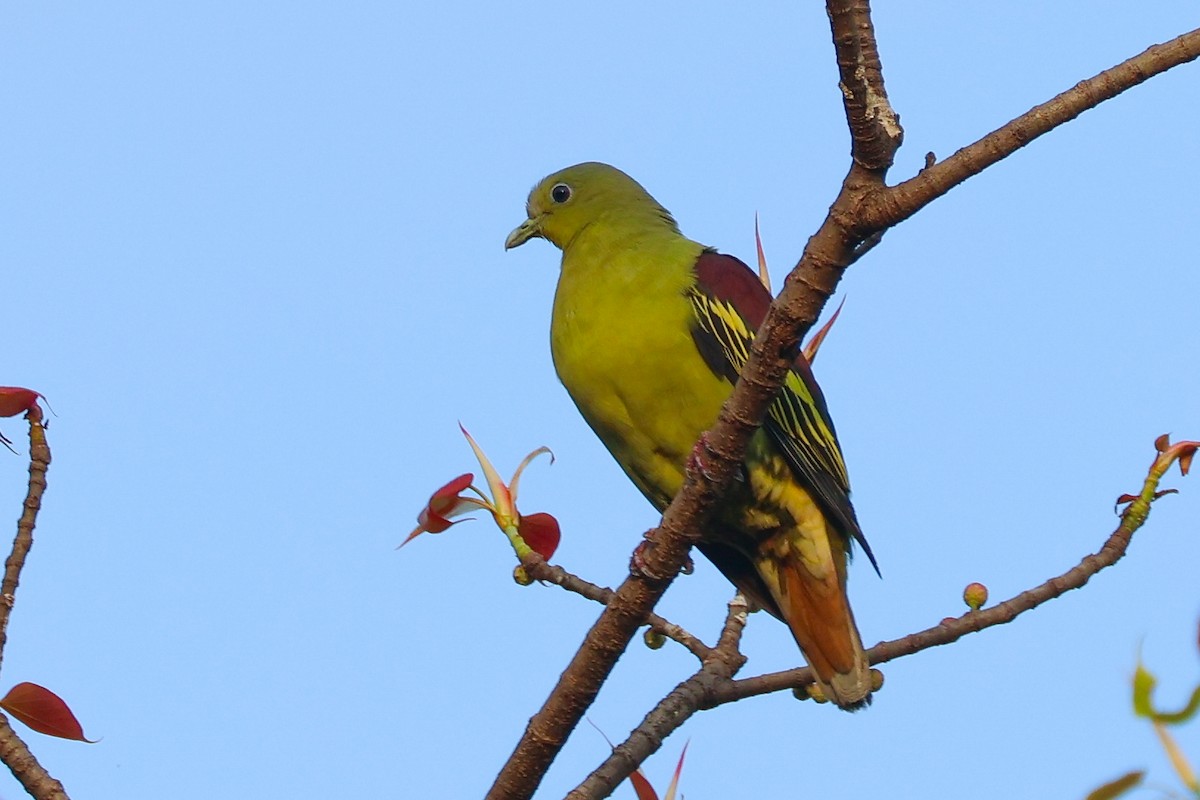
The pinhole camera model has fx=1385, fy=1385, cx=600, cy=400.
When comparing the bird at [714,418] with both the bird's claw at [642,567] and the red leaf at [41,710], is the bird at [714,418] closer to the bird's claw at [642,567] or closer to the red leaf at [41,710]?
the bird's claw at [642,567]

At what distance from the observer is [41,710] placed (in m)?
2.48

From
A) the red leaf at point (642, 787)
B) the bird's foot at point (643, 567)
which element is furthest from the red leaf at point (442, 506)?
the red leaf at point (642, 787)

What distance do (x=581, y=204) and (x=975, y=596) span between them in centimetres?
254

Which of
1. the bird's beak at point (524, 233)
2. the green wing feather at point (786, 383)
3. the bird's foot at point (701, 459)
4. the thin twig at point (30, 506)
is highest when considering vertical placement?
the bird's beak at point (524, 233)

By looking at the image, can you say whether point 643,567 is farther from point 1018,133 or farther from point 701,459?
point 1018,133

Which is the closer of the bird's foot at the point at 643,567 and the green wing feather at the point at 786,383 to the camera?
the bird's foot at the point at 643,567

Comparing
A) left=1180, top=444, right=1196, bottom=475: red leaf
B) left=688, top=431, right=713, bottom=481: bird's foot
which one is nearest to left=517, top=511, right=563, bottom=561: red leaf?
left=688, top=431, right=713, bottom=481: bird's foot

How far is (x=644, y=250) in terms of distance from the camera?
179 inches

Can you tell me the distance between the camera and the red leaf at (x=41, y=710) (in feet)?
8.10

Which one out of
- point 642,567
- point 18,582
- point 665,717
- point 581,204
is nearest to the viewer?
point 18,582

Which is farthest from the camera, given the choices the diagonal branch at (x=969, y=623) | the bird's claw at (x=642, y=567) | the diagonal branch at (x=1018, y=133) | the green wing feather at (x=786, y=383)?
the green wing feather at (x=786, y=383)

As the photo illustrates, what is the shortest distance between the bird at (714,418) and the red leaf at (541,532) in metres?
0.89

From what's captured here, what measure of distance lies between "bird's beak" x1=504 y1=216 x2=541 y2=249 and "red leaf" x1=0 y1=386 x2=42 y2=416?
286 centimetres

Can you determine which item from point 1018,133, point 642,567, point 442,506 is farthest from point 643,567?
point 1018,133
